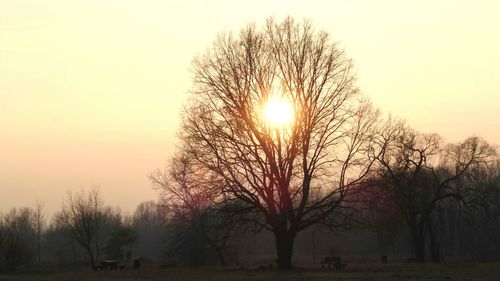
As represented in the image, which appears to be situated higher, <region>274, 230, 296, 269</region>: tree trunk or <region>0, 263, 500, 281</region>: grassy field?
<region>274, 230, 296, 269</region>: tree trunk

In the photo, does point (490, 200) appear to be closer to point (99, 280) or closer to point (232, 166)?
point (232, 166)

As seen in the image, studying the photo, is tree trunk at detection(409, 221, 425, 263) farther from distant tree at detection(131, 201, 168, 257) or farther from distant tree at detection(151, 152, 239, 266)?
distant tree at detection(131, 201, 168, 257)

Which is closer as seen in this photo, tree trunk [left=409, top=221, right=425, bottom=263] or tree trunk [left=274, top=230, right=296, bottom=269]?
tree trunk [left=274, top=230, right=296, bottom=269]

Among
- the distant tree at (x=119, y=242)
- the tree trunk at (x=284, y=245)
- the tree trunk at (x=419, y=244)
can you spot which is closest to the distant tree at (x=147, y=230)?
the distant tree at (x=119, y=242)

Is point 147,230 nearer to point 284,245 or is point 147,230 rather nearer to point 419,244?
point 419,244

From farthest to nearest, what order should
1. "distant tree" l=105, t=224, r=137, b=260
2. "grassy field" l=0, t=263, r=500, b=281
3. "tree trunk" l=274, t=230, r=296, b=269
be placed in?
"distant tree" l=105, t=224, r=137, b=260
"tree trunk" l=274, t=230, r=296, b=269
"grassy field" l=0, t=263, r=500, b=281

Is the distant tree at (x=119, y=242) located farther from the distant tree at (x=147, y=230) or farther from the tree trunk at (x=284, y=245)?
the distant tree at (x=147, y=230)

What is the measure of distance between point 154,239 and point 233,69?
330ft

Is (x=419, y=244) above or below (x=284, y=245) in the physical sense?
below

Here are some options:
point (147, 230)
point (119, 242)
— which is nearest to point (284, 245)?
point (119, 242)

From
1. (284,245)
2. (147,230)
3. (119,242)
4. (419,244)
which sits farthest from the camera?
(147,230)

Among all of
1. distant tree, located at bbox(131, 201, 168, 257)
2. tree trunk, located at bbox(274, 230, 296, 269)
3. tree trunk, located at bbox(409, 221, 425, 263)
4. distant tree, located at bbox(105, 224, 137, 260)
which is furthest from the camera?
distant tree, located at bbox(131, 201, 168, 257)

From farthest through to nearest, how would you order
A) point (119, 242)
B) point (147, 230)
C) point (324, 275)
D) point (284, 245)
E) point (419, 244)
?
point (147, 230), point (119, 242), point (419, 244), point (284, 245), point (324, 275)

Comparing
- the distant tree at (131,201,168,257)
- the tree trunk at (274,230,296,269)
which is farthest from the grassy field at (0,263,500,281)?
the distant tree at (131,201,168,257)
